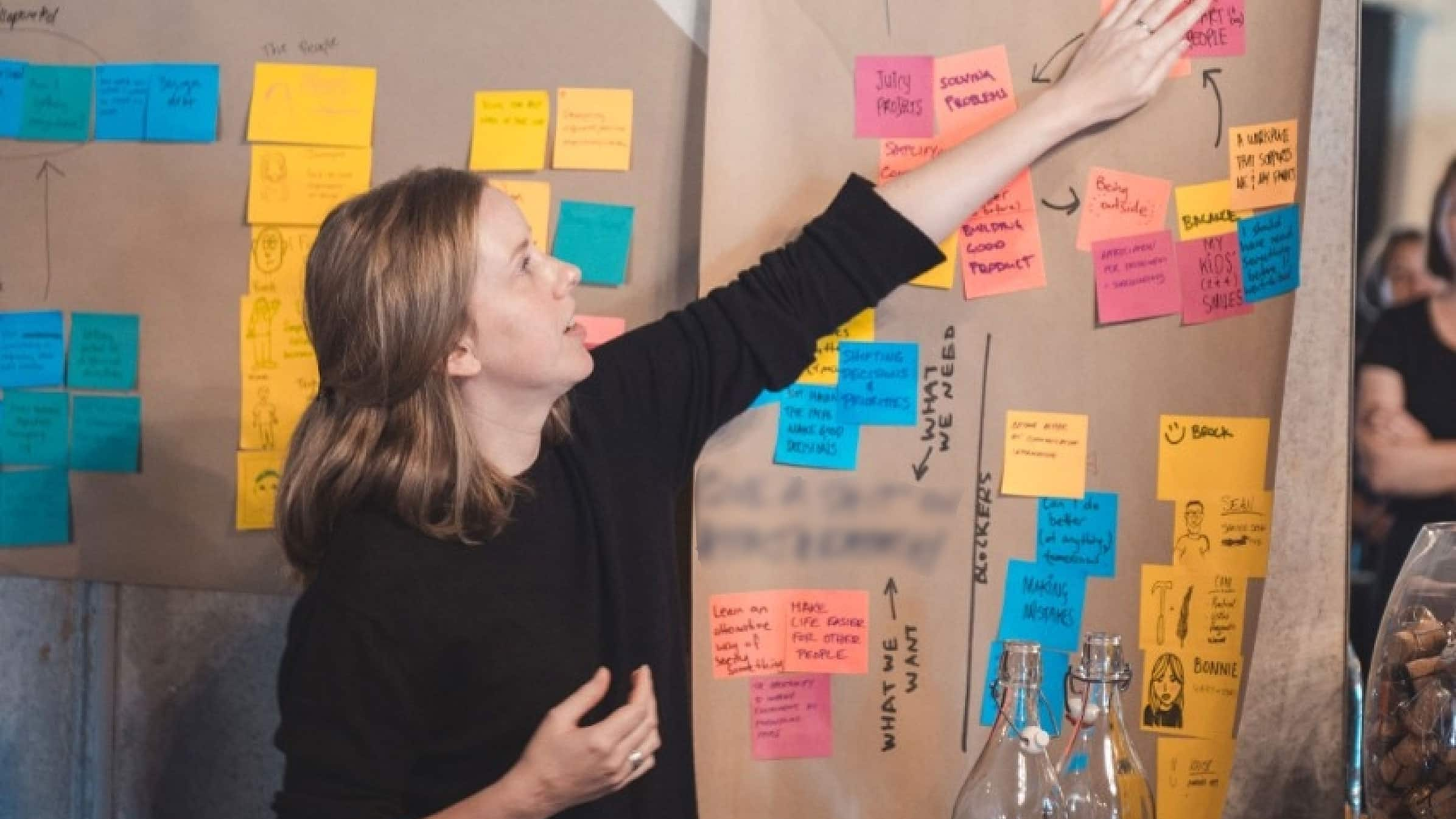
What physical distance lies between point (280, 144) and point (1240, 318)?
4.43ft

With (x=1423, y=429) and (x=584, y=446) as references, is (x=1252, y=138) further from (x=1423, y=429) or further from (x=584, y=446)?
(x=584, y=446)

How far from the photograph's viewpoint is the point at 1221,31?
1672 millimetres

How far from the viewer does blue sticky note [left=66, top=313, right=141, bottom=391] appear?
218 centimetres

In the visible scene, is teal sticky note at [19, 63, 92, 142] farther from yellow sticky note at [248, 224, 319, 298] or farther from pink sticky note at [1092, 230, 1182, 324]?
pink sticky note at [1092, 230, 1182, 324]

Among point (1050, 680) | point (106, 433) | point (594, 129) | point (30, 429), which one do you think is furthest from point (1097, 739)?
point (30, 429)

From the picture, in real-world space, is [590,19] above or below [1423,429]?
above

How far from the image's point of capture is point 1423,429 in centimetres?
160

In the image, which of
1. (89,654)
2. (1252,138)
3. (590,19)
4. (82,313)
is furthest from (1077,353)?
(89,654)

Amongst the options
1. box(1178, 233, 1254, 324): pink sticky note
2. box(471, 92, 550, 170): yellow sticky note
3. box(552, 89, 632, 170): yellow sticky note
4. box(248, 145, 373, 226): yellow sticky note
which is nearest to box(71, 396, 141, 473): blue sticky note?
box(248, 145, 373, 226): yellow sticky note

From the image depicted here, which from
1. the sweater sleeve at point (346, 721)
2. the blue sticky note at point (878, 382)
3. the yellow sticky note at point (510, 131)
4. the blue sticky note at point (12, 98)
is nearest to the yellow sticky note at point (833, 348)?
the blue sticky note at point (878, 382)

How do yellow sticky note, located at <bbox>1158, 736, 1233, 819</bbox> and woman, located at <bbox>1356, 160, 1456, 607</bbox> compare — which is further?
yellow sticky note, located at <bbox>1158, 736, 1233, 819</bbox>

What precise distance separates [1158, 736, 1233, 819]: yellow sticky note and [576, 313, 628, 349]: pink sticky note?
0.87m

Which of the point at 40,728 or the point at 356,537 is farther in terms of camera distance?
the point at 40,728

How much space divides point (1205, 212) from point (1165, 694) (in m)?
0.57
